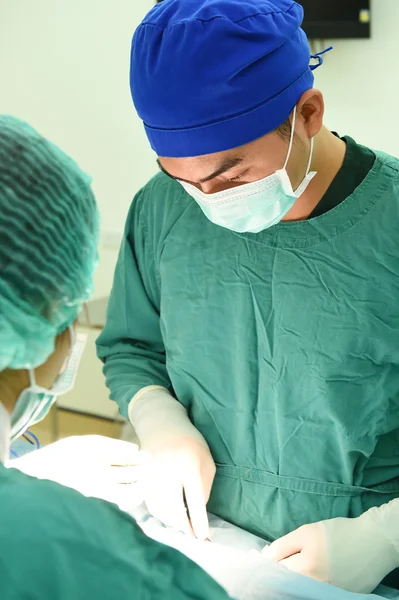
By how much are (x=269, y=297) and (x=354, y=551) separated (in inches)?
20.3

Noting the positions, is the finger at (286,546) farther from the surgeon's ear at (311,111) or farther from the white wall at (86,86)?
the white wall at (86,86)

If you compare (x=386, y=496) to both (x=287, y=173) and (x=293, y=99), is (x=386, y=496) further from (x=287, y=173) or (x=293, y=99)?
(x=293, y=99)

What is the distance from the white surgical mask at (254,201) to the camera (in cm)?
126

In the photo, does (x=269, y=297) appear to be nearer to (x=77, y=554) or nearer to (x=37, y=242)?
(x=37, y=242)

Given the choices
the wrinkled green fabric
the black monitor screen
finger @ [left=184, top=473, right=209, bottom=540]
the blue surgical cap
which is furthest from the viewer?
the black monitor screen

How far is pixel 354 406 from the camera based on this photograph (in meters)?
1.28

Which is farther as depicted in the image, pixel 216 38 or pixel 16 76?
pixel 16 76

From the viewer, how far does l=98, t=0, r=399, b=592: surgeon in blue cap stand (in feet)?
3.76

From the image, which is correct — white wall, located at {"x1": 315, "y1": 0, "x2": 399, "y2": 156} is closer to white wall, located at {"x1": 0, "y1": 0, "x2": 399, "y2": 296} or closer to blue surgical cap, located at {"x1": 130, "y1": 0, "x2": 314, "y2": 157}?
white wall, located at {"x1": 0, "y1": 0, "x2": 399, "y2": 296}

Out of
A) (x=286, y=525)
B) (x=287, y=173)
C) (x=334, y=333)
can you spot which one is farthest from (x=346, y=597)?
(x=287, y=173)

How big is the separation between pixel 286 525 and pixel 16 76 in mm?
2834

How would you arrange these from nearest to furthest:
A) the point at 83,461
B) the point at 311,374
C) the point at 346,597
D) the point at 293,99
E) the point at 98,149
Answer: the point at 346,597 < the point at 293,99 < the point at 311,374 < the point at 83,461 < the point at 98,149

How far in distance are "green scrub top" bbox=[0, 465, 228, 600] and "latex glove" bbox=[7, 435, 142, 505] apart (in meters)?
0.66

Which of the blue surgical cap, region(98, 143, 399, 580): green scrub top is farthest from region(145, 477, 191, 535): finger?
the blue surgical cap
